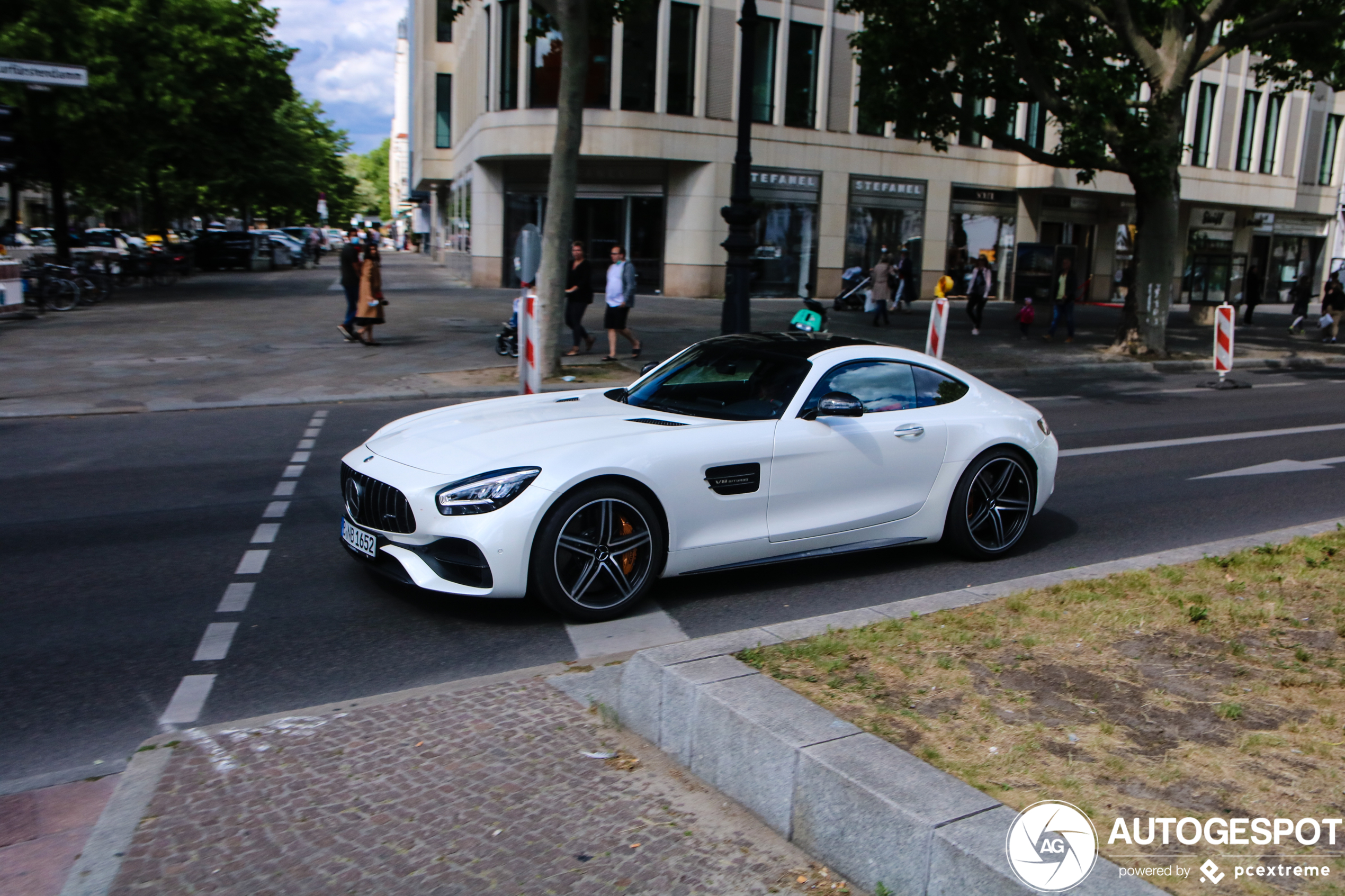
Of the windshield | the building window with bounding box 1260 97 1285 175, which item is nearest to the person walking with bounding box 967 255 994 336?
the windshield

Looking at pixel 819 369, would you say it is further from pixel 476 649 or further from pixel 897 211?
pixel 897 211

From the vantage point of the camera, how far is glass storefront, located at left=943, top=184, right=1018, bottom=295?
36594 mm

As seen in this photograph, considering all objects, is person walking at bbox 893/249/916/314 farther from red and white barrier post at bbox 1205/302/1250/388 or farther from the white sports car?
the white sports car

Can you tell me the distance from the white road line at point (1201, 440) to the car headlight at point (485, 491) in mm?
7237

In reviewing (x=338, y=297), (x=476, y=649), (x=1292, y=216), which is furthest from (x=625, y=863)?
(x=1292, y=216)

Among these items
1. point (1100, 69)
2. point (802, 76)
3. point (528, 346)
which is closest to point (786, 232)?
point (802, 76)

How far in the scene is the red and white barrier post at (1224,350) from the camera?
59.4ft

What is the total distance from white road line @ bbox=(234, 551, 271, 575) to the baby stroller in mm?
24095

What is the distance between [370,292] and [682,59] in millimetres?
15591

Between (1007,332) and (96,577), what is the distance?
74.2 feet

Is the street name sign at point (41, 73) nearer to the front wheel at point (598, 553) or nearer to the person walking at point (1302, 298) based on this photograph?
the front wheel at point (598, 553)

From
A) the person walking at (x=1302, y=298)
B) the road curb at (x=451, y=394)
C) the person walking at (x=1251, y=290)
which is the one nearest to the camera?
the road curb at (x=451, y=394)

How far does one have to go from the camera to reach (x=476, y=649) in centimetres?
529

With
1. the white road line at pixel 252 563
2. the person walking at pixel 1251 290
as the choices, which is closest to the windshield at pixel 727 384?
the white road line at pixel 252 563
